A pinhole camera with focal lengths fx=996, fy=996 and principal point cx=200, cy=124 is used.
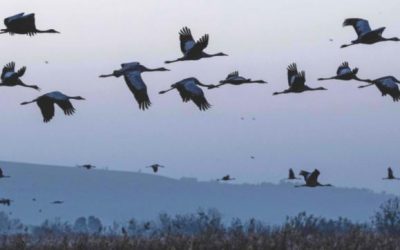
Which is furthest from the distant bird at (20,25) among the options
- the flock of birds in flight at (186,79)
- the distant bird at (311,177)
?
the distant bird at (311,177)

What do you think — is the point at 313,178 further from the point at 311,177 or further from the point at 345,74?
the point at 345,74

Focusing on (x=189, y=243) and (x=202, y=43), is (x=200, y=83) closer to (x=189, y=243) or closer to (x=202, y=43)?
(x=202, y=43)

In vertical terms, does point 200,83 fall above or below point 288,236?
above

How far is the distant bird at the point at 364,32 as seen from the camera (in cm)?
2144

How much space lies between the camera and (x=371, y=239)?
1068 inches

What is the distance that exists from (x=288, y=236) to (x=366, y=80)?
6.83 meters

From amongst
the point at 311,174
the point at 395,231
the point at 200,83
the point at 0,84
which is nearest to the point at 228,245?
the point at 311,174

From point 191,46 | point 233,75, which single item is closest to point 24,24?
point 191,46

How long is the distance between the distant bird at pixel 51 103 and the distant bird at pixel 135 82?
1799 mm

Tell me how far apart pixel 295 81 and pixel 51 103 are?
18.9 feet

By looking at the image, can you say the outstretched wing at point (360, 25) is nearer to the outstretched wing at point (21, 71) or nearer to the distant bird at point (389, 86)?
the distant bird at point (389, 86)

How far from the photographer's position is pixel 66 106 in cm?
2067

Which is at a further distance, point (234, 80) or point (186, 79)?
point (234, 80)

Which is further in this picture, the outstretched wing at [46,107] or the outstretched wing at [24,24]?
the outstretched wing at [46,107]
